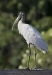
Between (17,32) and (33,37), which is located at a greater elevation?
(33,37)

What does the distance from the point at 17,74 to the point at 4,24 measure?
681cm

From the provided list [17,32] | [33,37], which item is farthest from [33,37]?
[17,32]

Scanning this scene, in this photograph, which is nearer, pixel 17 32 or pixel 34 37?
pixel 34 37

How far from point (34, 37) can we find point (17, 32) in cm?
611

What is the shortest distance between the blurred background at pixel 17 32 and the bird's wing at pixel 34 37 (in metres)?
3.38

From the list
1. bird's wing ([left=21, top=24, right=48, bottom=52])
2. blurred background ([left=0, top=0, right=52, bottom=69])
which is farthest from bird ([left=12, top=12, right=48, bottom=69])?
blurred background ([left=0, top=0, right=52, bottom=69])

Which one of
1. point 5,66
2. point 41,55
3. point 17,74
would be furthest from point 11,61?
point 17,74

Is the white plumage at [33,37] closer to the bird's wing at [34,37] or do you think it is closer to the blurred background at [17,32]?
the bird's wing at [34,37]

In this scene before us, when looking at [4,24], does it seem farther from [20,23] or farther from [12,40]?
[20,23]

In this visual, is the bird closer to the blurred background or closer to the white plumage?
the white plumage

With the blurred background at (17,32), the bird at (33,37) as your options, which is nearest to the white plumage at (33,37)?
the bird at (33,37)

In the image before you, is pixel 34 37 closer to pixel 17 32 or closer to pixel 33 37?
pixel 33 37

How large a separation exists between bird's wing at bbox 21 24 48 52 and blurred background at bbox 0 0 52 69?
133 inches

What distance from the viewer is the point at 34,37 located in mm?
8656
